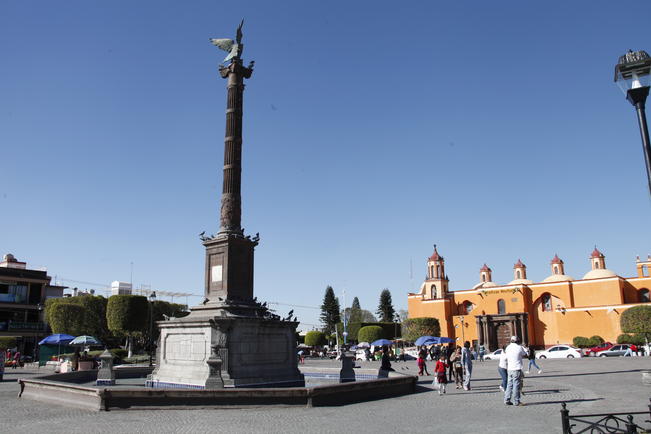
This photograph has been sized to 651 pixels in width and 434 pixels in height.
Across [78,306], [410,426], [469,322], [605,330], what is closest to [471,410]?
[410,426]

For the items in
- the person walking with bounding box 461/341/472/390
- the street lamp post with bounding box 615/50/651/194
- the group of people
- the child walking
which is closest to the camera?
the street lamp post with bounding box 615/50/651/194

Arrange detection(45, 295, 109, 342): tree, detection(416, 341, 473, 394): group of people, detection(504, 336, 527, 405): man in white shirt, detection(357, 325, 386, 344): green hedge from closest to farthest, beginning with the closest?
detection(504, 336, 527, 405): man in white shirt < detection(416, 341, 473, 394): group of people < detection(45, 295, 109, 342): tree < detection(357, 325, 386, 344): green hedge

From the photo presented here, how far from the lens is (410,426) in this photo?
380 inches

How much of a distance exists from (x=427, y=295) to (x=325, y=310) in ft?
116

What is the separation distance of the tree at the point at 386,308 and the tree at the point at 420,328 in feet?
129

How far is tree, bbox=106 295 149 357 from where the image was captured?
144 ft

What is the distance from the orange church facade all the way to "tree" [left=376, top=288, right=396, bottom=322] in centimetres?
3453

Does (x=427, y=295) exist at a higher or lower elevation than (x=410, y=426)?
higher

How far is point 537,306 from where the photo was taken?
5934cm

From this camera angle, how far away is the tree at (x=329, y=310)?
96.5 meters

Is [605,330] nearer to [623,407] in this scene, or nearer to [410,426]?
[623,407]

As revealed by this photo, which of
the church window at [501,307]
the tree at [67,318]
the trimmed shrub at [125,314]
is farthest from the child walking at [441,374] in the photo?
the church window at [501,307]

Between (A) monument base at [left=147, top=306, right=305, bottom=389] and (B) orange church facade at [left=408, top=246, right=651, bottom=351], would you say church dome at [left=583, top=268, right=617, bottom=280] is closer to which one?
(B) orange church facade at [left=408, top=246, right=651, bottom=351]

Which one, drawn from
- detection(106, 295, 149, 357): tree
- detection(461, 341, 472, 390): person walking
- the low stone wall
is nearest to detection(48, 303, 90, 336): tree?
detection(106, 295, 149, 357): tree
